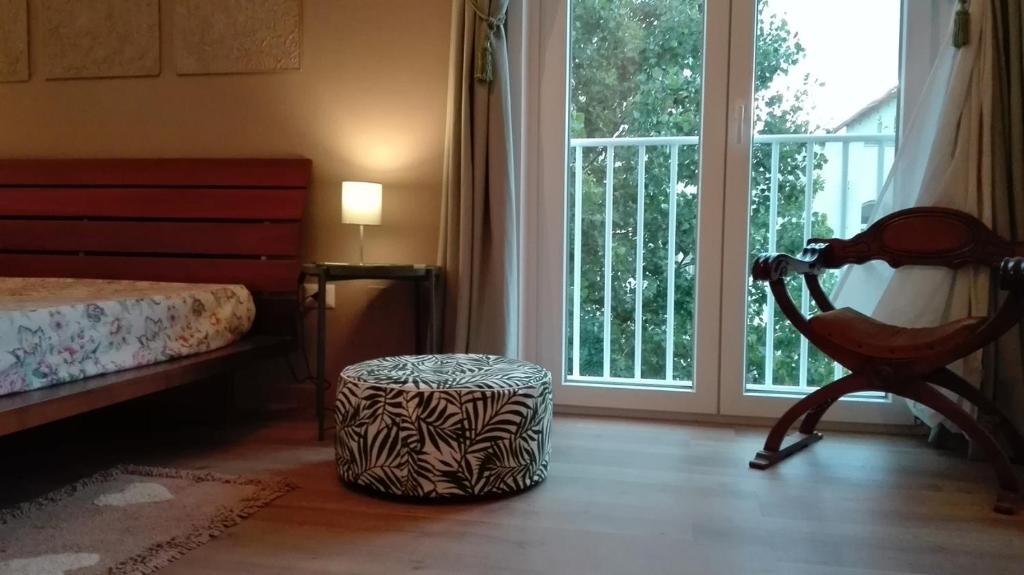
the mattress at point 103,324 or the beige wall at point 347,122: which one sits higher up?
the beige wall at point 347,122

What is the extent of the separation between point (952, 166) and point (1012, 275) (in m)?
0.61

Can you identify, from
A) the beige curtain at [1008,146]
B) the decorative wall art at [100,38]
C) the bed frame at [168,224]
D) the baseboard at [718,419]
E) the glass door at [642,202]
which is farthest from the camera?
the decorative wall art at [100,38]

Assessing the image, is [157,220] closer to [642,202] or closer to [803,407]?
[642,202]

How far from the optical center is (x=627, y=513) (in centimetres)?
180

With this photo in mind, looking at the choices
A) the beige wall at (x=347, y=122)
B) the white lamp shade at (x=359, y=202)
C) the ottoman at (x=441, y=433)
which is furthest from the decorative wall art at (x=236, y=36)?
the ottoman at (x=441, y=433)

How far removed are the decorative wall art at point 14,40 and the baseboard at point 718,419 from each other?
2881 millimetres

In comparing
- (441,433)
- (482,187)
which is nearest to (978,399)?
(441,433)

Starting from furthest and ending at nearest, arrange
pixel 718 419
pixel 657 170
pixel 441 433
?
pixel 657 170 < pixel 718 419 < pixel 441 433

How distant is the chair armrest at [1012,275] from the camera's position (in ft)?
5.89

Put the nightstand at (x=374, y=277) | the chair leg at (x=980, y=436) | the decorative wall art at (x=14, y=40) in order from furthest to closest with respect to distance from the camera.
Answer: the decorative wall art at (x=14, y=40), the nightstand at (x=374, y=277), the chair leg at (x=980, y=436)

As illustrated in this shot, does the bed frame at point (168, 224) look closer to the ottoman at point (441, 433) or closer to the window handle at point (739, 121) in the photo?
the ottoman at point (441, 433)

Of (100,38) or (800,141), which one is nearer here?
(800,141)

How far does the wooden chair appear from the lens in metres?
1.92

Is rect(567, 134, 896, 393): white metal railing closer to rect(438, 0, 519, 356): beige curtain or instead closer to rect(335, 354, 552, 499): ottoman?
rect(438, 0, 519, 356): beige curtain
